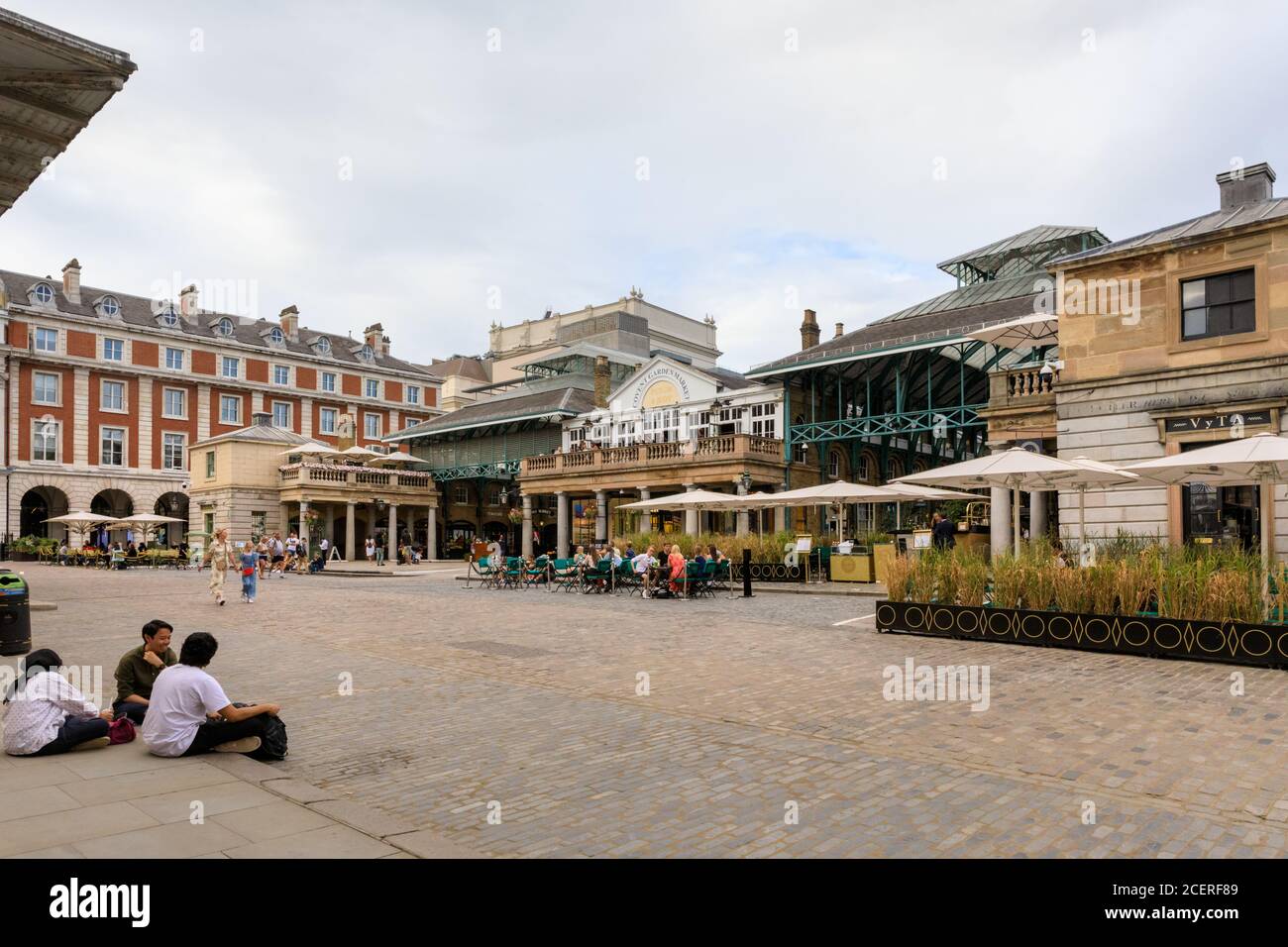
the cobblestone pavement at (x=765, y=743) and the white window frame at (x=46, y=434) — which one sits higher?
the white window frame at (x=46, y=434)

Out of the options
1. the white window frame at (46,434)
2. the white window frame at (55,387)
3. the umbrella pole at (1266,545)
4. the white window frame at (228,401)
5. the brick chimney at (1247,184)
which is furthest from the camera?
the white window frame at (228,401)

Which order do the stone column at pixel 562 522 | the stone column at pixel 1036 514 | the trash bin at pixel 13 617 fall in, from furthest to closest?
1. the stone column at pixel 562 522
2. the stone column at pixel 1036 514
3. the trash bin at pixel 13 617

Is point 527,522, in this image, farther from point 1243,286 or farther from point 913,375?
point 1243,286

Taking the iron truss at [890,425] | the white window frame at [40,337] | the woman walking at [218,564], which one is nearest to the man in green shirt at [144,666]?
the woman walking at [218,564]

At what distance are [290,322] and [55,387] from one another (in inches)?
722

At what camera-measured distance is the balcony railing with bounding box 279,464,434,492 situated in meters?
49.4

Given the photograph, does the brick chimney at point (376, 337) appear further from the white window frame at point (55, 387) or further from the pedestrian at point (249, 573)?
the pedestrian at point (249, 573)

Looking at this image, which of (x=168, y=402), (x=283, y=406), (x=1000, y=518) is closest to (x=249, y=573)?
(x=1000, y=518)

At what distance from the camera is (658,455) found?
40000 mm

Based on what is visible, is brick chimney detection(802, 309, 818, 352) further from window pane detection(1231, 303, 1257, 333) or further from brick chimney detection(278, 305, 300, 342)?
brick chimney detection(278, 305, 300, 342)

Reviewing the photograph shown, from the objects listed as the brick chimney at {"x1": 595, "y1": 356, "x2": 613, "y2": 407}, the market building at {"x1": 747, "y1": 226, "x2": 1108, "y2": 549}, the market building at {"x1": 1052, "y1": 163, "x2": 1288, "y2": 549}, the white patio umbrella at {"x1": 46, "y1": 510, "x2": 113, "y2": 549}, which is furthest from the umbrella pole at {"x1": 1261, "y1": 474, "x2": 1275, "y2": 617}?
the white patio umbrella at {"x1": 46, "y1": 510, "x2": 113, "y2": 549}

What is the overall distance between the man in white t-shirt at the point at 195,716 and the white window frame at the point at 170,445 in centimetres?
6286

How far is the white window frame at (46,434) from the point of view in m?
55.4

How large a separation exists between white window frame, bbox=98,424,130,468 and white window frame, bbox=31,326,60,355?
5.58 meters
